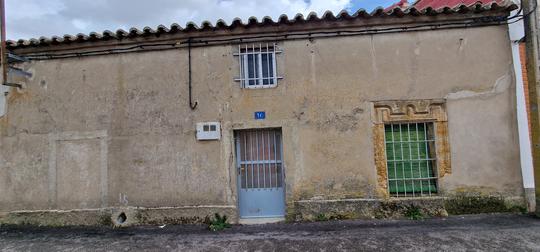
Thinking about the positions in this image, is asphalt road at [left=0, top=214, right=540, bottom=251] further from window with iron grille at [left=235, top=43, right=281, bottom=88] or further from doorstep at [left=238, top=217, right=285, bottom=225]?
window with iron grille at [left=235, top=43, right=281, bottom=88]

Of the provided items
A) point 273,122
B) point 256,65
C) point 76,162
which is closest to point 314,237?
point 273,122

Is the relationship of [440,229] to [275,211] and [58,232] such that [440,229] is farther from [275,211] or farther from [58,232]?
[58,232]

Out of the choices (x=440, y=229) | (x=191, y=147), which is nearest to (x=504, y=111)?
(x=440, y=229)

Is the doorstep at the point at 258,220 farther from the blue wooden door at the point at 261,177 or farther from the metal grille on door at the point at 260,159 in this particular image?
the metal grille on door at the point at 260,159

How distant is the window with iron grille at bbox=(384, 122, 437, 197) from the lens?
20.9 feet

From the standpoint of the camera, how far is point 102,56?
673 centimetres

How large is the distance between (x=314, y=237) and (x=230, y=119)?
2606 mm

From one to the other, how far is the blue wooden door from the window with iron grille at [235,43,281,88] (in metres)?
0.94

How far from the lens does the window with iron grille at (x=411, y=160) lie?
6367 millimetres

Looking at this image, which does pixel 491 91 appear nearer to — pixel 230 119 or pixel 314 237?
pixel 314 237

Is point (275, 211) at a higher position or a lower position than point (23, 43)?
lower

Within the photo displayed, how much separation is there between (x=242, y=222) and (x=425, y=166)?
3.58m

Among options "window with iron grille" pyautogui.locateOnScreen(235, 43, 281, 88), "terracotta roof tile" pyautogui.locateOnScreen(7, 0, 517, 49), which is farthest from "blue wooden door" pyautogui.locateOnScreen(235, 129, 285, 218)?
"terracotta roof tile" pyautogui.locateOnScreen(7, 0, 517, 49)

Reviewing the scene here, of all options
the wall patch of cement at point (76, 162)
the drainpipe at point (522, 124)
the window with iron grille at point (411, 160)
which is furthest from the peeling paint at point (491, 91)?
the wall patch of cement at point (76, 162)
